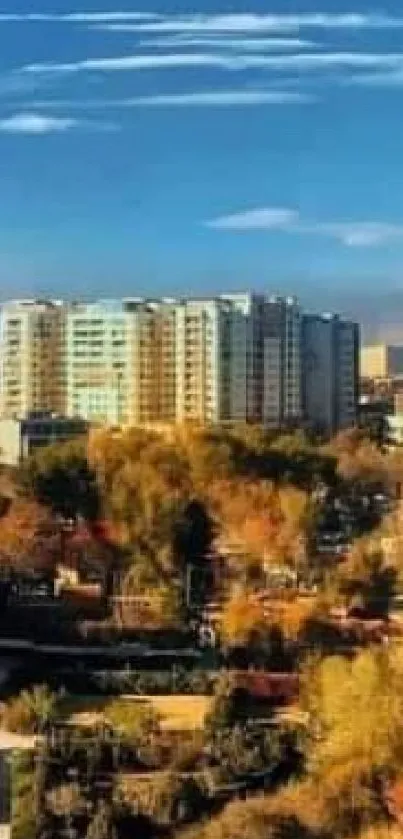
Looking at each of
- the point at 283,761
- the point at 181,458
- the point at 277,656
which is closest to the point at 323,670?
the point at 283,761

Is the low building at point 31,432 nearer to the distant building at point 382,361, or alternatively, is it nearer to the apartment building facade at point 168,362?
the apartment building facade at point 168,362

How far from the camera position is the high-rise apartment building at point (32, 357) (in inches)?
712

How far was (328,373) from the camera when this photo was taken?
64.2 feet

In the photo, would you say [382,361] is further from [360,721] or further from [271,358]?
[360,721]

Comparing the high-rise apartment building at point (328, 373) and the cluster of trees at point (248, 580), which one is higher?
the high-rise apartment building at point (328, 373)

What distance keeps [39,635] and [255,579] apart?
154 cm

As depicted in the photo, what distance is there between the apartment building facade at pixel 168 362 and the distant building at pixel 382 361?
15.0 meters

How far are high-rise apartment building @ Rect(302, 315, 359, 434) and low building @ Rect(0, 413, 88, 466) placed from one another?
11.8 ft

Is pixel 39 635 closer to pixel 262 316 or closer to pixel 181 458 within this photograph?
pixel 181 458

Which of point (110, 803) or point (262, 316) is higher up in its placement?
point (262, 316)

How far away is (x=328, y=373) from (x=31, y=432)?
516cm

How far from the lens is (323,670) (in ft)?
18.2

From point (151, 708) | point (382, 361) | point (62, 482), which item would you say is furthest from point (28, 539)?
point (382, 361)

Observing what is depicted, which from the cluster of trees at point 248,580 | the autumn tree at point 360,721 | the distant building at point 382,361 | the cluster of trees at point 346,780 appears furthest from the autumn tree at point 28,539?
the distant building at point 382,361
